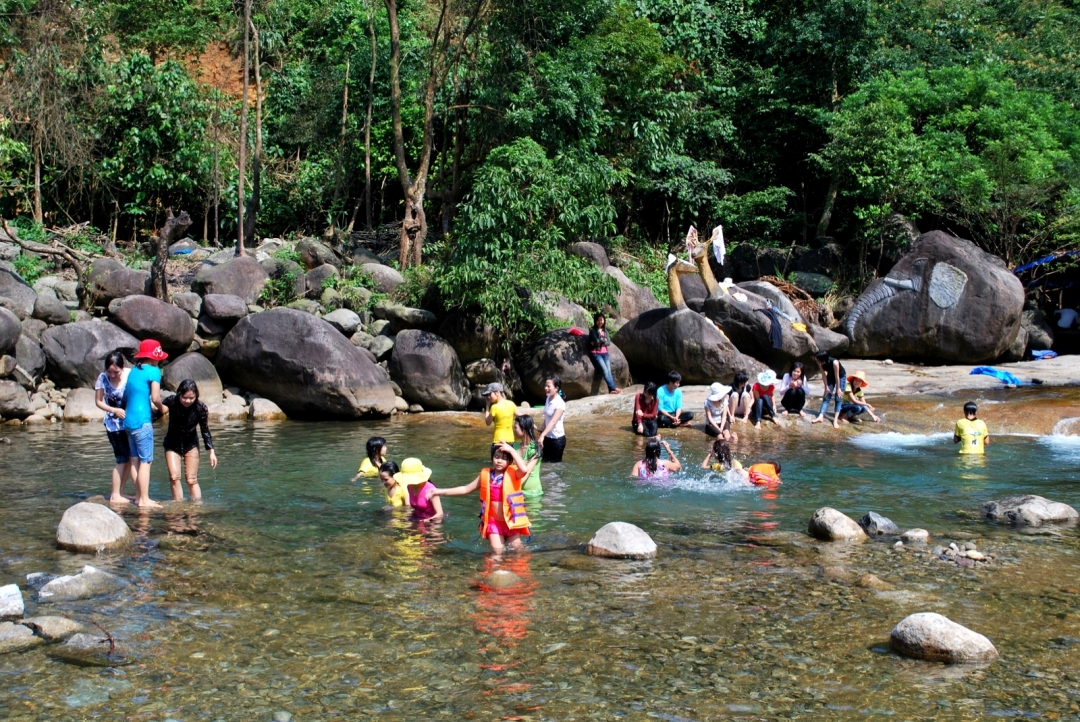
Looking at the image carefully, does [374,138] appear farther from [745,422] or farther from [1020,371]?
[1020,371]

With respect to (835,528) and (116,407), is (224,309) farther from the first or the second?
(835,528)

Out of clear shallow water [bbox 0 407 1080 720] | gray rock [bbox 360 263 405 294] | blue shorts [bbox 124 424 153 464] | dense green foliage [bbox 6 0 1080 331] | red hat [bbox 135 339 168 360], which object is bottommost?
clear shallow water [bbox 0 407 1080 720]

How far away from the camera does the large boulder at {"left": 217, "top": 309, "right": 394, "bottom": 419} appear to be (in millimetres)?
17578

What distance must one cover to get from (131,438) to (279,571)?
9.56 feet

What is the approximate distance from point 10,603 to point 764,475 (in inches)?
309

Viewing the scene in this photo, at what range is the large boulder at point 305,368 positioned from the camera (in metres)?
17.6

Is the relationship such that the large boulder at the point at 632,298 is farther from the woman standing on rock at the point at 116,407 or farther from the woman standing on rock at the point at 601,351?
the woman standing on rock at the point at 116,407

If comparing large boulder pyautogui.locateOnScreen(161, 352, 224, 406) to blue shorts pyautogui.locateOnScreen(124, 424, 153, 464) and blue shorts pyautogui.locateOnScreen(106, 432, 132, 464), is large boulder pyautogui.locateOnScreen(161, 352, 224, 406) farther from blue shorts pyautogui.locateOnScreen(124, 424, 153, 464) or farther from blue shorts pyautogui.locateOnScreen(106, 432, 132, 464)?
blue shorts pyautogui.locateOnScreen(124, 424, 153, 464)

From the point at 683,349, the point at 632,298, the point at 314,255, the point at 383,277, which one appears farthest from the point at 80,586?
the point at 632,298

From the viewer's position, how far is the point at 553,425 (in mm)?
12148

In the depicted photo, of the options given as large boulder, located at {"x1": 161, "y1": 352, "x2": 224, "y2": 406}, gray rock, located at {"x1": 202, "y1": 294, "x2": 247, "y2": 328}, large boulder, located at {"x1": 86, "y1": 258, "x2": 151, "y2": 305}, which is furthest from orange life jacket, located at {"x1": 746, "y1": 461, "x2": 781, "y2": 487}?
large boulder, located at {"x1": 86, "y1": 258, "x2": 151, "y2": 305}

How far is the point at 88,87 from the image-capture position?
24234mm

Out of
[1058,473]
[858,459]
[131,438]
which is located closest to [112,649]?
[131,438]

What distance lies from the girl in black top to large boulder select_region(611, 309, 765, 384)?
10.3 m
